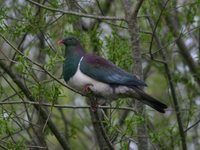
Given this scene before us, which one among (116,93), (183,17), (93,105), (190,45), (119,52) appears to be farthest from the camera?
(190,45)

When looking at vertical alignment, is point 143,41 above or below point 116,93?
above

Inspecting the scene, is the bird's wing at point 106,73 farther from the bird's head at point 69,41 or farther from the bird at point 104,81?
the bird's head at point 69,41

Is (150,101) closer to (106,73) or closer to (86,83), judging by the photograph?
(106,73)

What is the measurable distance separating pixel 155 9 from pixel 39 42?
1588mm

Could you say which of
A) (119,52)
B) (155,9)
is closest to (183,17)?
(155,9)

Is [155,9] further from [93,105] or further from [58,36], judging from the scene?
[93,105]

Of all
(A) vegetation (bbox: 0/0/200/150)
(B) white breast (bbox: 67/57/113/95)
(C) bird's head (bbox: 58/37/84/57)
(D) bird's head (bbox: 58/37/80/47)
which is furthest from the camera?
(D) bird's head (bbox: 58/37/80/47)

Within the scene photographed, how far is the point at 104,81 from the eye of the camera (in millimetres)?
6871

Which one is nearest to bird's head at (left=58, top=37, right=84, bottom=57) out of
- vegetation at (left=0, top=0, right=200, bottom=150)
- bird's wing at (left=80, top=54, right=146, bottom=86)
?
vegetation at (left=0, top=0, right=200, bottom=150)

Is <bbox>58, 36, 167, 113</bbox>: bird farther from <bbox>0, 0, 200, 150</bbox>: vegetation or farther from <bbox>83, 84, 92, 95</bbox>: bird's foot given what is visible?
<bbox>0, 0, 200, 150</bbox>: vegetation

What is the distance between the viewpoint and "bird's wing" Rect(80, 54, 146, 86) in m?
6.79

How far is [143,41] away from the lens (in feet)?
26.9

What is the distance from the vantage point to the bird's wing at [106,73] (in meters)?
6.79

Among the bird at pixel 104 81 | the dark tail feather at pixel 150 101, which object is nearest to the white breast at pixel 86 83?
the bird at pixel 104 81
